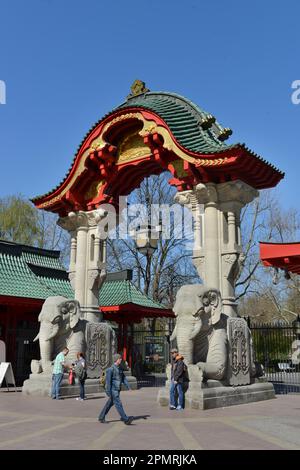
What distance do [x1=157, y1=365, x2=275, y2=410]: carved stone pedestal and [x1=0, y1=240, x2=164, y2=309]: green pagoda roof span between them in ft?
28.9

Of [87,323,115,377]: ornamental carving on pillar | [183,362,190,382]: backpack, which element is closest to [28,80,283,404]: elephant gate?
[87,323,115,377]: ornamental carving on pillar

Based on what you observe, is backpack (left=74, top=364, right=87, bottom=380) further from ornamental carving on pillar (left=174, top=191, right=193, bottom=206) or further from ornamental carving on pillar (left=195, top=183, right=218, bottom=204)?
ornamental carving on pillar (left=195, top=183, right=218, bottom=204)

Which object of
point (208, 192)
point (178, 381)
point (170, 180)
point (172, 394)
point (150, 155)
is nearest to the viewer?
point (178, 381)

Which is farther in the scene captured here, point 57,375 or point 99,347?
point 99,347

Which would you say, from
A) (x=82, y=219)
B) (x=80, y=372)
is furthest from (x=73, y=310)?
(x=82, y=219)

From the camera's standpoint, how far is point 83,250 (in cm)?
1697

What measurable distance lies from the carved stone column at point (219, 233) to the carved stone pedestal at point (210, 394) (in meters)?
2.15

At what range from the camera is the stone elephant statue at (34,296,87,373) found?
47.2 feet

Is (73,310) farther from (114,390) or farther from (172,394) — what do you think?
(114,390)

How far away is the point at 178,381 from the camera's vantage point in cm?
1072

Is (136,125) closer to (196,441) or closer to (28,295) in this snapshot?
(28,295)

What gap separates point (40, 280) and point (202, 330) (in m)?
10.9

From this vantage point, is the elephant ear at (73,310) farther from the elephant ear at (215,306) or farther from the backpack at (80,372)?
the elephant ear at (215,306)

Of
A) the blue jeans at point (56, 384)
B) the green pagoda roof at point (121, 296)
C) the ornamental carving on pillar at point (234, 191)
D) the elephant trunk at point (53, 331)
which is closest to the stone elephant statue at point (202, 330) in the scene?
the ornamental carving on pillar at point (234, 191)
